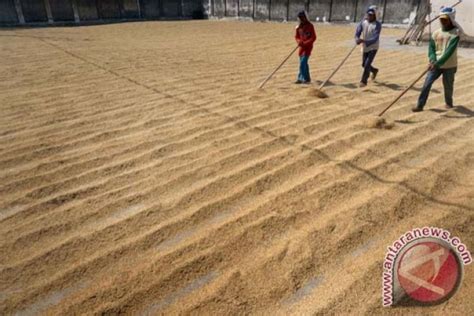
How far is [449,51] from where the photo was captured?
4590mm

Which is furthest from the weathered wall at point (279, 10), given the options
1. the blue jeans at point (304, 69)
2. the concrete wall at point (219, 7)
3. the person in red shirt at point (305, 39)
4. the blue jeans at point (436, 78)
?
the blue jeans at point (436, 78)

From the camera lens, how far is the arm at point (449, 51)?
455 cm

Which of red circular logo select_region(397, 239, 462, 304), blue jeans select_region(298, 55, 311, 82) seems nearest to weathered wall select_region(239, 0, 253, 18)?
blue jeans select_region(298, 55, 311, 82)

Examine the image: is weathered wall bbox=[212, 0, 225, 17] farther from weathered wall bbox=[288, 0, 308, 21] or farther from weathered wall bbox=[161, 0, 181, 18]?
weathered wall bbox=[288, 0, 308, 21]

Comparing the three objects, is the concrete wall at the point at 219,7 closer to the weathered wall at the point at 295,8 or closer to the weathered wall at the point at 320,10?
the weathered wall at the point at 295,8

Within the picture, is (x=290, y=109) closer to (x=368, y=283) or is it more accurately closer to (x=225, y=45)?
(x=368, y=283)

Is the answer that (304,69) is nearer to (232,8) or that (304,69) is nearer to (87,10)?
(232,8)

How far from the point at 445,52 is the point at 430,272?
11.3ft

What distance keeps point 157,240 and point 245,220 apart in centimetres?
69

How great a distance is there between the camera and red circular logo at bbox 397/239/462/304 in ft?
7.09

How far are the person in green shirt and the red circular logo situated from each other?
121 inches

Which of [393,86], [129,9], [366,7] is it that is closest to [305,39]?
[393,86]

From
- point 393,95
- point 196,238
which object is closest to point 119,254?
point 196,238

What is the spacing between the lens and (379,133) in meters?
4.27
